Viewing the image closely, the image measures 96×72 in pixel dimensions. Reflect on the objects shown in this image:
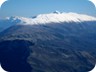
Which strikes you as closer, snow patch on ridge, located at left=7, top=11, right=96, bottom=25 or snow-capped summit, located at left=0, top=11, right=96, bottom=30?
snow-capped summit, located at left=0, top=11, right=96, bottom=30

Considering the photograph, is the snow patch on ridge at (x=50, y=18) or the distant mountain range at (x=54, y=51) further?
the snow patch on ridge at (x=50, y=18)

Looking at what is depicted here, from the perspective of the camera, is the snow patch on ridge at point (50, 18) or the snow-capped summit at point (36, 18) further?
the snow patch on ridge at point (50, 18)

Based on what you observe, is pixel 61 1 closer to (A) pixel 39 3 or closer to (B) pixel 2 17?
(A) pixel 39 3

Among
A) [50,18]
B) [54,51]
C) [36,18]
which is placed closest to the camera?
[54,51]

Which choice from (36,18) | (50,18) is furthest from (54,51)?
(50,18)

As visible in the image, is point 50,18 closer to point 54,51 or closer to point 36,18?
point 36,18

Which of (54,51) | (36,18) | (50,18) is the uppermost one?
(54,51)

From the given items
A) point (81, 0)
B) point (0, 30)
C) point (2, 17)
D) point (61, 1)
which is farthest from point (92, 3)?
point (0, 30)

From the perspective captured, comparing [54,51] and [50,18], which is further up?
[54,51]

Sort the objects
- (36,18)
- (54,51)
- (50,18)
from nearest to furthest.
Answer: (54,51), (36,18), (50,18)

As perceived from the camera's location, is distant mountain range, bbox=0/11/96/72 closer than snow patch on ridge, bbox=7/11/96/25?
Yes

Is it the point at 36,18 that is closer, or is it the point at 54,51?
the point at 54,51
